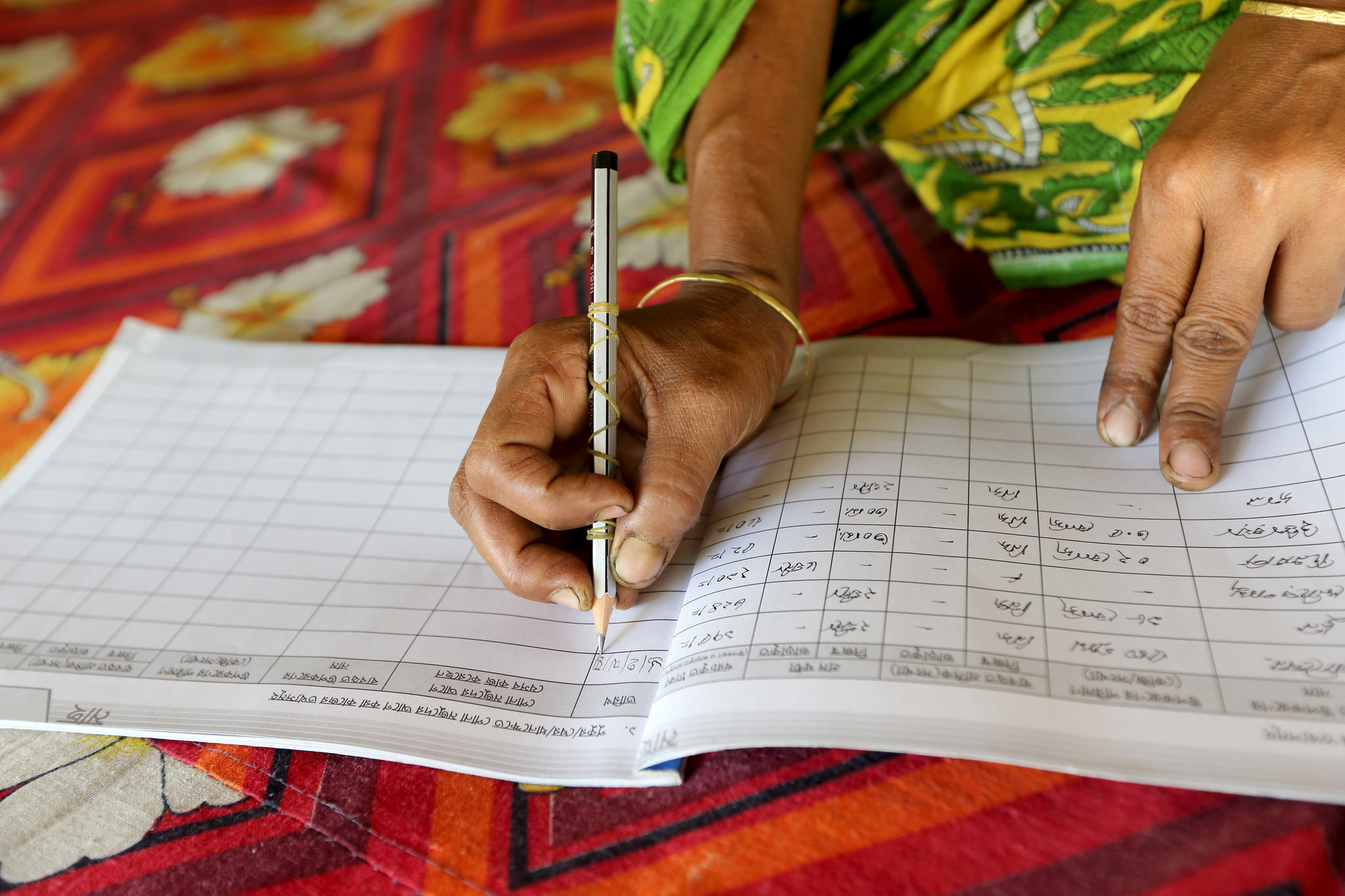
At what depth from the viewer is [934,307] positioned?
72cm

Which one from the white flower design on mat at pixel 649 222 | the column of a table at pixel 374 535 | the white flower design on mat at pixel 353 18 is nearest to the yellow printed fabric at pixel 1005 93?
the white flower design on mat at pixel 649 222

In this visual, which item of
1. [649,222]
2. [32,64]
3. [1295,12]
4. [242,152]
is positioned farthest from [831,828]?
[32,64]

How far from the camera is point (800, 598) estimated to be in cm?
45

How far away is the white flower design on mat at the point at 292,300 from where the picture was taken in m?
0.82

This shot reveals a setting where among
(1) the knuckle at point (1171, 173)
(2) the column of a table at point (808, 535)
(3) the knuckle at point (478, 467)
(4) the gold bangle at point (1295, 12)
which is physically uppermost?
(4) the gold bangle at point (1295, 12)

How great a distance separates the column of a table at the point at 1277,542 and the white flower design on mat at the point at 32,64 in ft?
4.66

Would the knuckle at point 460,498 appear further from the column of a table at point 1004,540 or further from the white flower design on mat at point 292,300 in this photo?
the white flower design on mat at point 292,300

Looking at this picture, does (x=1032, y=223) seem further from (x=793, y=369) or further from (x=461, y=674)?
(x=461, y=674)

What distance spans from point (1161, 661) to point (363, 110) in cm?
103

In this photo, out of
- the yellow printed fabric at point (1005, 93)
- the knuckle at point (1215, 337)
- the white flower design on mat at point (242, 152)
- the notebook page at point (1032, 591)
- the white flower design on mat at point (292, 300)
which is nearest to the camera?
the notebook page at point (1032, 591)

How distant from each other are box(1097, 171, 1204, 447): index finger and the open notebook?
3 cm

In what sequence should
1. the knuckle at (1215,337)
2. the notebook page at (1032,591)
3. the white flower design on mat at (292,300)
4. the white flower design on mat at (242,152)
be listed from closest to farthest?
the notebook page at (1032,591) → the knuckle at (1215,337) → the white flower design on mat at (292,300) → the white flower design on mat at (242,152)

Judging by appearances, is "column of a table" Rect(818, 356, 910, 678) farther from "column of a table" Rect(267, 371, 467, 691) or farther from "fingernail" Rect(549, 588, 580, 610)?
"column of a table" Rect(267, 371, 467, 691)

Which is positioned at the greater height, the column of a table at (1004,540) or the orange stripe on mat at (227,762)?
the column of a table at (1004,540)
